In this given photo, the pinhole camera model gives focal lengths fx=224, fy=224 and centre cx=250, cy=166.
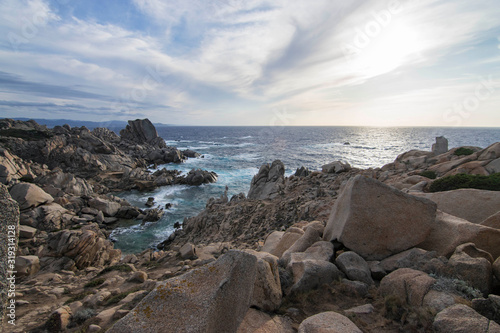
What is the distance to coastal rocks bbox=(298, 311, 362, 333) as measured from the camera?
14.2 feet

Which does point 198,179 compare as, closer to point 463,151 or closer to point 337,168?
point 337,168

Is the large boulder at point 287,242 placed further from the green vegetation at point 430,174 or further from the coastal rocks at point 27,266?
the coastal rocks at point 27,266

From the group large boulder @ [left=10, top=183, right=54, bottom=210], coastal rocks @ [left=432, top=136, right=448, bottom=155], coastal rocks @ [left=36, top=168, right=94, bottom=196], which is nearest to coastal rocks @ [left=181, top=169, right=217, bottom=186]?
coastal rocks @ [left=36, top=168, right=94, bottom=196]

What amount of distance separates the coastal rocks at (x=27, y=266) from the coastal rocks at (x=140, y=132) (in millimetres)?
86423

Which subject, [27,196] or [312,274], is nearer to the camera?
[312,274]

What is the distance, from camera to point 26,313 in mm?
8094

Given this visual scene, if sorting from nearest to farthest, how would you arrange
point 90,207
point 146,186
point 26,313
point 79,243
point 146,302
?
point 146,302 → point 26,313 → point 79,243 → point 90,207 → point 146,186

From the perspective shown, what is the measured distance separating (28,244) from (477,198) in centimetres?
2718

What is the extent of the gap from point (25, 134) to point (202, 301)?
80972mm

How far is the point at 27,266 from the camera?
12.8 m

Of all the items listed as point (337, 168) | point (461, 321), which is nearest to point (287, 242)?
point (461, 321)

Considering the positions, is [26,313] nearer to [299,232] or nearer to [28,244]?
[299,232]

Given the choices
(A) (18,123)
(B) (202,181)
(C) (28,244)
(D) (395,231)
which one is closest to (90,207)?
(C) (28,244)

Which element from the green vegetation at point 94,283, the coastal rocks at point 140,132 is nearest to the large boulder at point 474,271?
the green vegetation at point 94,283
